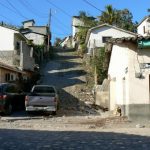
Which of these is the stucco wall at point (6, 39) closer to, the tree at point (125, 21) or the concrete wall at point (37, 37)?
the concrete wall at point (37, 37)

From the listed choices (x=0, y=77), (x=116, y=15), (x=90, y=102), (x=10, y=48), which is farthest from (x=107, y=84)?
(x=116, y=15)

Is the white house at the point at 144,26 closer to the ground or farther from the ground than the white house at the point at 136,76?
farther from the ground

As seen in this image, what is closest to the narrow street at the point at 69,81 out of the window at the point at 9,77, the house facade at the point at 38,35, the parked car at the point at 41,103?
the parked car at the point at 41,103

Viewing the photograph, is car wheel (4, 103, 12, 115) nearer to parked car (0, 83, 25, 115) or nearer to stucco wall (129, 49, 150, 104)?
parked car (0, 83, 25, 115)

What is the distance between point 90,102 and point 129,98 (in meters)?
12.8

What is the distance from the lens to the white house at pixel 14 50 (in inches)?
1893

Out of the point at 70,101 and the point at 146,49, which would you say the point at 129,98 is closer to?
the point at 146,49

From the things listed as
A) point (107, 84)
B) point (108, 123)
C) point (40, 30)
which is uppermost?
point (40, 30)

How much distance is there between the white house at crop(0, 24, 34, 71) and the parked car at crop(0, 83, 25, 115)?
1567 cm

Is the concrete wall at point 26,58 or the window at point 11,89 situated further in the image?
the concrete wall at point 26,58

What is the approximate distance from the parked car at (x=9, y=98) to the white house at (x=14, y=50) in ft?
51.4

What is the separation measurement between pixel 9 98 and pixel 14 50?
21.5 m

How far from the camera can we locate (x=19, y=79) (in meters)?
43.3

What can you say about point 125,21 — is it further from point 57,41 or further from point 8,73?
point 8,73
